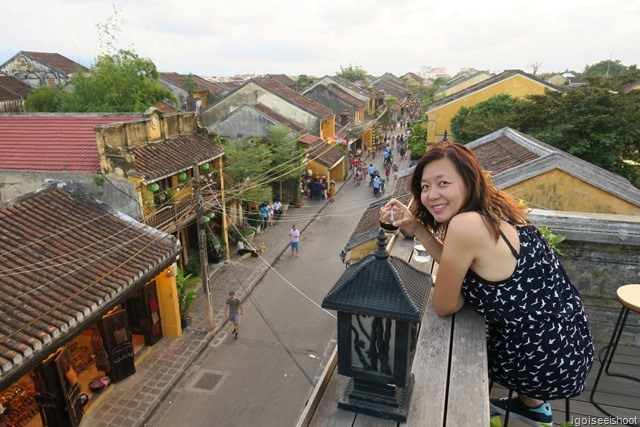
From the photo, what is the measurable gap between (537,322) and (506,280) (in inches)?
12.1

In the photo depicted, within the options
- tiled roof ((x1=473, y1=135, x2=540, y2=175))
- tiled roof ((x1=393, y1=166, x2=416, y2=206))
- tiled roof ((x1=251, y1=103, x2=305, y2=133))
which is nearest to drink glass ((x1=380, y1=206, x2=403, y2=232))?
tiled roof ((x1=473, y1=135, x2=540, y2=175))

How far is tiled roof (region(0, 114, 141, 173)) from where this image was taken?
12781mm

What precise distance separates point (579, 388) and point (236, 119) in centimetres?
2463

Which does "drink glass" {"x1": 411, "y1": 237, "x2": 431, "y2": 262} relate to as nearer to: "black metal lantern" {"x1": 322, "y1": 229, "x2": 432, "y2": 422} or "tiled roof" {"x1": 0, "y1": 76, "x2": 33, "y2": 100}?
"black metal lantern" {"x1": 322, "y1": 229, "x2": 432, "y2": 422}

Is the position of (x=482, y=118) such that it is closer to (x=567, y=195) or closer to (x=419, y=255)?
(x=567, y=195)

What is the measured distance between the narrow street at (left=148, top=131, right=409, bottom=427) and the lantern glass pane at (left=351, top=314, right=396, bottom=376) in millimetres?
8554

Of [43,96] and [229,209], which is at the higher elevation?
[43,96]

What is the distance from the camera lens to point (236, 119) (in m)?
25.3

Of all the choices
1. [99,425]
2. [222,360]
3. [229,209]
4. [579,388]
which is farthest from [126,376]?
[579,388]

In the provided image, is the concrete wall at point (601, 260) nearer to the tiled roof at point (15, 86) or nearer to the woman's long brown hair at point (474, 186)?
the woman's long brown hair at point (474, 186)

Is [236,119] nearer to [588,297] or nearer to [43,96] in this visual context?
[43,96]

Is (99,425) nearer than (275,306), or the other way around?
(99,425)

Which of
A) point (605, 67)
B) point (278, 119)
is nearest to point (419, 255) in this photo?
point (278, 119)

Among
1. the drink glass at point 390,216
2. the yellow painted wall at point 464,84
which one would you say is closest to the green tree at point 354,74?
the yellow painted wall at point 464,84
